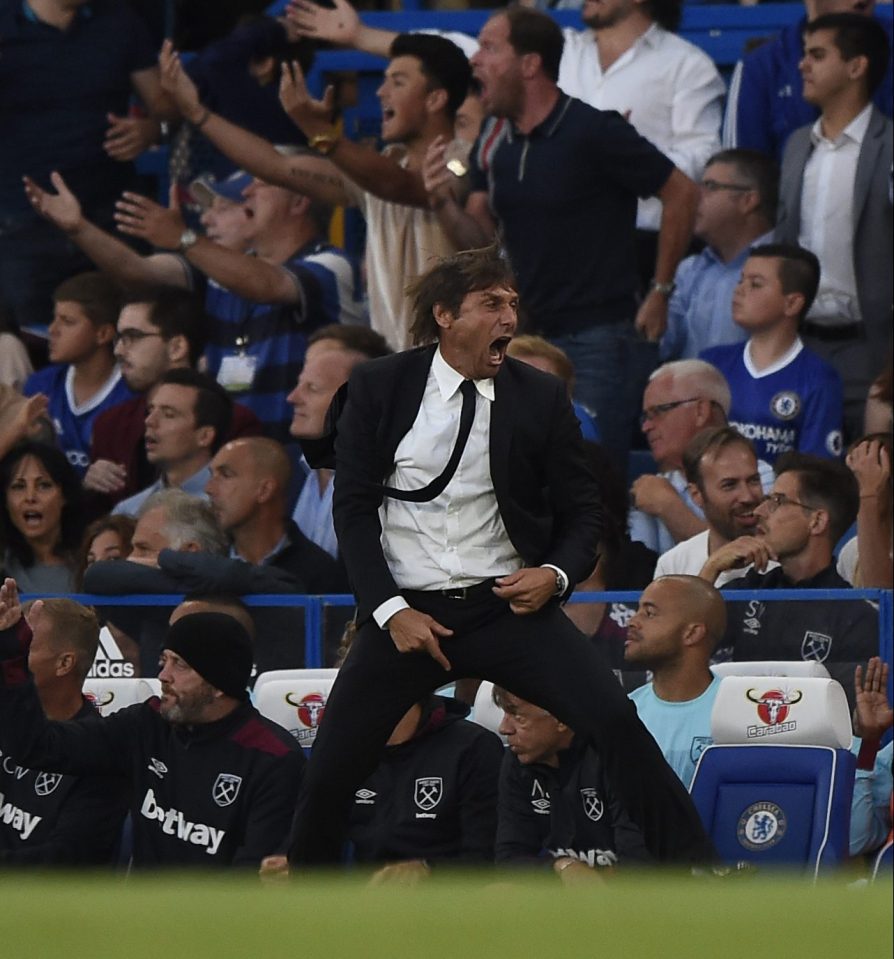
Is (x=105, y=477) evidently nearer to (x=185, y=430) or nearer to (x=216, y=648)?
(x=185, y=430)

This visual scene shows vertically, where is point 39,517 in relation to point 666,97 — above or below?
below

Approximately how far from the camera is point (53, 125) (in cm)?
1052

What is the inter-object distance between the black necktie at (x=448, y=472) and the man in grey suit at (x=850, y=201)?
4.30 m

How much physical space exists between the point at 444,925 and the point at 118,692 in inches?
210

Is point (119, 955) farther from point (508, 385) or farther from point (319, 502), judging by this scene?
point (319, 502)

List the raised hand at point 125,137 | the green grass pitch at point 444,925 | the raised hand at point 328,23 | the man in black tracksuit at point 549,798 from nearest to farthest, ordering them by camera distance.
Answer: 1. the green grass pitch at point 444,925
2. the man in black tracksuit at point 549,798
3. the raised hand at point 328,23
4. the raised hand at point 125,137

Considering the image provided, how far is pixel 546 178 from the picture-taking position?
29.7ft

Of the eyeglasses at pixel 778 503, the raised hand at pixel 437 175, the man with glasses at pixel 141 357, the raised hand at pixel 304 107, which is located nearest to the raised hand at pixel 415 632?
the eyeglasses at pixel 778 503

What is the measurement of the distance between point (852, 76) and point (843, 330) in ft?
3.72

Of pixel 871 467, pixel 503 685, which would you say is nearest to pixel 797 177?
pixel 871 467

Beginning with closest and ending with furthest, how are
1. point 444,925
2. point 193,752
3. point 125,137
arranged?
1. point 444,925
2. point 193,752
3. point 125,137

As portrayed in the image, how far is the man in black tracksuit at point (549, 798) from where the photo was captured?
A: 6.04m

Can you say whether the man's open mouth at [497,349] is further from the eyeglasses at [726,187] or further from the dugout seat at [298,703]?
the eyeglasses at [726,187]

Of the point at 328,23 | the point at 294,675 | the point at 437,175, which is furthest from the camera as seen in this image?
the point at 328,23
